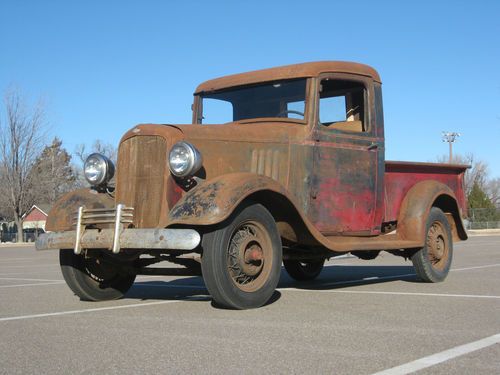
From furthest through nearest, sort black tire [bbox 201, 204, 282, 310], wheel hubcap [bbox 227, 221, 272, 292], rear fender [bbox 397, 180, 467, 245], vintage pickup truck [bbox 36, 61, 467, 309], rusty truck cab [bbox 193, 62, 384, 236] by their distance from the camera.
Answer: rear fender [bbox 397, 180, 467, 245]
rusty truck cab [bbox 193, 62, 384, 236]
wheel hubcap [bbox 227, 221, 272, 292]
vintage pickup truck [bbox 36, 61, 467, 309]
black tire [bbox 201, 204, 282, 310]

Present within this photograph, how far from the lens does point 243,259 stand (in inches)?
238

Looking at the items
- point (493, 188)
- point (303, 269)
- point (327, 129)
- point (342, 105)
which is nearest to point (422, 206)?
point (342, 105)

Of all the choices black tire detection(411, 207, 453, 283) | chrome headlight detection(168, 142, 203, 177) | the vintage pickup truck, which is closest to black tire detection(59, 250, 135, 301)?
the vintage pickup truck

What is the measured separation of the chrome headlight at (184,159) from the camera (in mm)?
A: 6027

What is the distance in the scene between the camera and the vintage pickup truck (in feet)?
19.3

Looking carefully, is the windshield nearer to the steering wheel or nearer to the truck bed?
the steering wheel

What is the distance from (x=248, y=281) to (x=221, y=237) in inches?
25.1

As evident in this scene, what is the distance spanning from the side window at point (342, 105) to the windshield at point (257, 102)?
1.01ft

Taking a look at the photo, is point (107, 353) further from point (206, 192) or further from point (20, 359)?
point (206, 192)

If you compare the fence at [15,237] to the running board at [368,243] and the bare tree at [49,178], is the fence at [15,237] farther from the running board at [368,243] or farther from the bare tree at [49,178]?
the running board at [368,243]

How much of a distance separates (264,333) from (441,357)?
4.35 ft

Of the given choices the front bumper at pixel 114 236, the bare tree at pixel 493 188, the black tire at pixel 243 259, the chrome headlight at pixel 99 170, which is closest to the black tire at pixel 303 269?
the black tire at pixel 243 259

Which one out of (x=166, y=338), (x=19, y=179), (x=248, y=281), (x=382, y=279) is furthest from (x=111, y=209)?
(x=19, y=179)

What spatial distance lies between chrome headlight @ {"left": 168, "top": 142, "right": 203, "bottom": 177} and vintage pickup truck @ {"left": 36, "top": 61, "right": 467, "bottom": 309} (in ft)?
0.04
